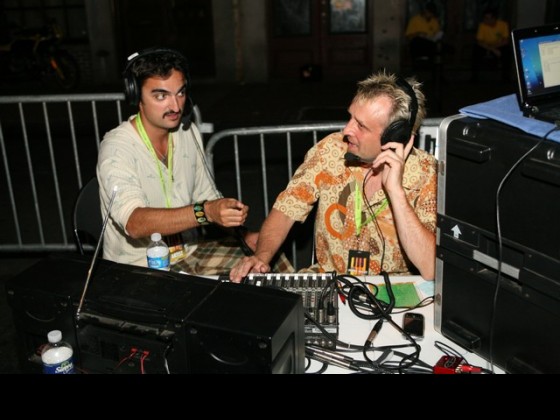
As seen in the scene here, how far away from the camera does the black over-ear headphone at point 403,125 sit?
2.79 meters

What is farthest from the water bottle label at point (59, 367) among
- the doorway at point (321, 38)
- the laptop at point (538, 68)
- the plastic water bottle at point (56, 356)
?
the doorway at point (321, 38)

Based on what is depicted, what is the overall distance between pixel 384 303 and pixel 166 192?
1479mm

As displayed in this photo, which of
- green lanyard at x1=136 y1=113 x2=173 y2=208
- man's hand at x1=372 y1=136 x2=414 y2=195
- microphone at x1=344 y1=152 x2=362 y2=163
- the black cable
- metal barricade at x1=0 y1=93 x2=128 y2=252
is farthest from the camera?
metal barricade at x1=0 y1=93 x2=128 y2=252

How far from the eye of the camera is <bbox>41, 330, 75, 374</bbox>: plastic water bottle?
187 centimetres

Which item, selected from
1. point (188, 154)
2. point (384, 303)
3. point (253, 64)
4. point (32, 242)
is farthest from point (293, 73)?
point (384, 303)

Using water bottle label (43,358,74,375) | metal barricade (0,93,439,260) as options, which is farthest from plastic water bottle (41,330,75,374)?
metal barricade (0,93,439,260)

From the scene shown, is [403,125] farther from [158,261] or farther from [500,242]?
[158,261]

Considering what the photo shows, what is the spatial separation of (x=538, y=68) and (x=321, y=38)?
42.8 ft

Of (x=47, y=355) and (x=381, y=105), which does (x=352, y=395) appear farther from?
(x=381, y=105)

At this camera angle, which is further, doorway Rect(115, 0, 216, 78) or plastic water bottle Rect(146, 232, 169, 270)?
doorway Rect(115, 0, 216, 78)

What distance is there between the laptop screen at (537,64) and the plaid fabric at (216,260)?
5.94ft

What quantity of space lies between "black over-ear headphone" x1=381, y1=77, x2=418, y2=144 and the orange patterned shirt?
0.20 meters

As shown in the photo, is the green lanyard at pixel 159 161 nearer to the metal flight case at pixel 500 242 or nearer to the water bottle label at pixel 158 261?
the water bottle label at pixel 158 261

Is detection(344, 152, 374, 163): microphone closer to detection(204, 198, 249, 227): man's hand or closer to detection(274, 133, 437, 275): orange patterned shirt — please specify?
detection(274, 133, 437, 275): orange patterned shirt
